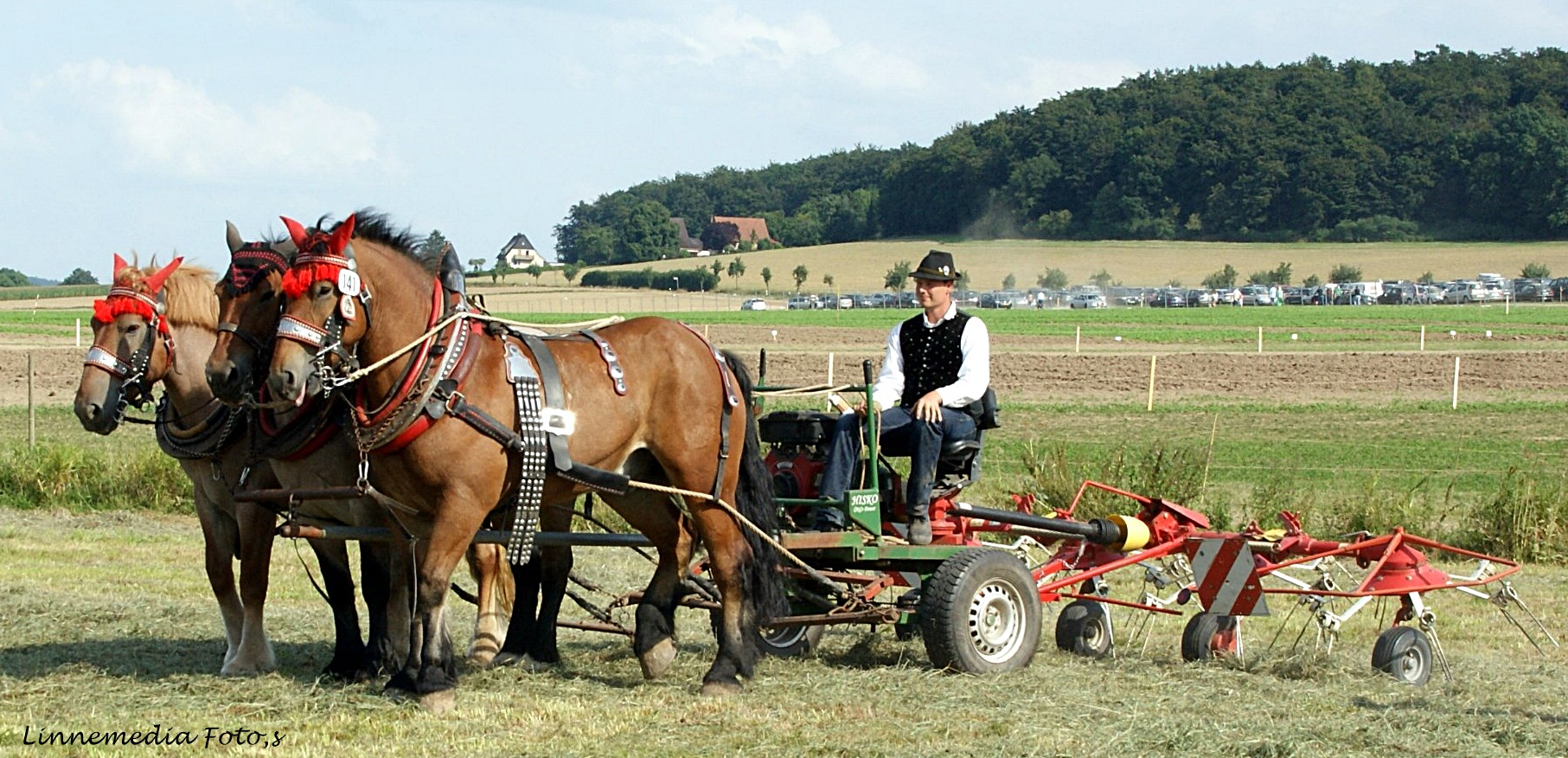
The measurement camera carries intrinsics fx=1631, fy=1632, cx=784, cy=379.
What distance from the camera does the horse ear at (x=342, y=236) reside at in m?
6.20

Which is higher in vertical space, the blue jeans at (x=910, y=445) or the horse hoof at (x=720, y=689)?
the blue jeans at (x=910, y=445)

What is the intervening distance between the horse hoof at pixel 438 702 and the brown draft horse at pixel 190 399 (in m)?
1.41

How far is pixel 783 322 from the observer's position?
61.2 meters

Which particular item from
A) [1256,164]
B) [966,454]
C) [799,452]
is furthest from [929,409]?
[1256,164]

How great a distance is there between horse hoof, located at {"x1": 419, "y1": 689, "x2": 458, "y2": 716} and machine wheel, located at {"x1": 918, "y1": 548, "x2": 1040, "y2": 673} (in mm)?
2159

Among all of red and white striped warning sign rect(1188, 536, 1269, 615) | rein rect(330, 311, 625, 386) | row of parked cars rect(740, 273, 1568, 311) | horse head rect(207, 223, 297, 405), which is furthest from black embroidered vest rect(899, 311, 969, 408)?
row of parked cars rect(740, 273, 1568, 311)

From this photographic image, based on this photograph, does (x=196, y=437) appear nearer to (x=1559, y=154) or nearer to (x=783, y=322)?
(x=783, y=322)

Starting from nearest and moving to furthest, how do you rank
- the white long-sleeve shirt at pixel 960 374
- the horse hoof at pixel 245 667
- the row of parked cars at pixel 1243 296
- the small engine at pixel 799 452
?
the horse hoof at pixel 245 667, the white long-sleeve shirt at pixel 960 374, the small engine at pixel 799 452, the row of parked cars at pixel 1243 296

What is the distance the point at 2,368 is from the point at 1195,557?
2802cm

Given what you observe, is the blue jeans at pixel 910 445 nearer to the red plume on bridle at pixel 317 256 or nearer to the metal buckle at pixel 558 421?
the metal buckle at pixel 558 421

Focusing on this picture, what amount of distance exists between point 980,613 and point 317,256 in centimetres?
330

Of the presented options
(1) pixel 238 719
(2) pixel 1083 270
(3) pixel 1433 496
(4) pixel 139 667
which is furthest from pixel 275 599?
(2) pixel 1083 270

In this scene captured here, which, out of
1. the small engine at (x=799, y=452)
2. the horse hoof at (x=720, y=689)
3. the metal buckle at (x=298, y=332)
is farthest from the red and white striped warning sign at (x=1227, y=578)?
the metal buckle at (x=298, y=332)

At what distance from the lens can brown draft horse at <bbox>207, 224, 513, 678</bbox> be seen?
6.46 metres
